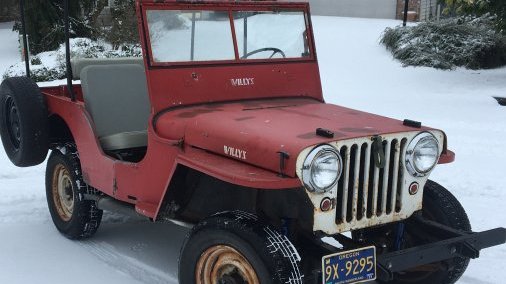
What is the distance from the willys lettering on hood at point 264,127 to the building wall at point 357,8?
1819 cm

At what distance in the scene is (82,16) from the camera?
15797 millimetres

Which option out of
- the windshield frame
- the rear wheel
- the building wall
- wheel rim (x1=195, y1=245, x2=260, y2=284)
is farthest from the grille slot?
the building wall

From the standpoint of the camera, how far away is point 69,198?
193 inches

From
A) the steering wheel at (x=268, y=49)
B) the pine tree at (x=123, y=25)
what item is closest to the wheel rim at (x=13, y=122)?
the steering wheel at (x=268, y=49)

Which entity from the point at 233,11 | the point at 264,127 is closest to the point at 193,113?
the point at 264,127

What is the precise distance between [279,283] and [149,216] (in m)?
1.21

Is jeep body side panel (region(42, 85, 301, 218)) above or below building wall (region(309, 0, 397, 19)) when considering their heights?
below

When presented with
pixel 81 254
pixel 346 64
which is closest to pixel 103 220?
pixel 81 254

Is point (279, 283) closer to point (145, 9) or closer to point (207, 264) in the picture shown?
point (207, 264)

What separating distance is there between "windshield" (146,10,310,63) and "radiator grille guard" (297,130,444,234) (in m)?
1.41

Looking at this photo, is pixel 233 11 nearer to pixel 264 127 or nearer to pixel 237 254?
pixel 264 127

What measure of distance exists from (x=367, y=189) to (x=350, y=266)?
0.42 meters

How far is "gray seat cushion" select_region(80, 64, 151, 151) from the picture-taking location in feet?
14.6

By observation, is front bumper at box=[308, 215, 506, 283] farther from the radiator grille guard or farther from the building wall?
the building wall
